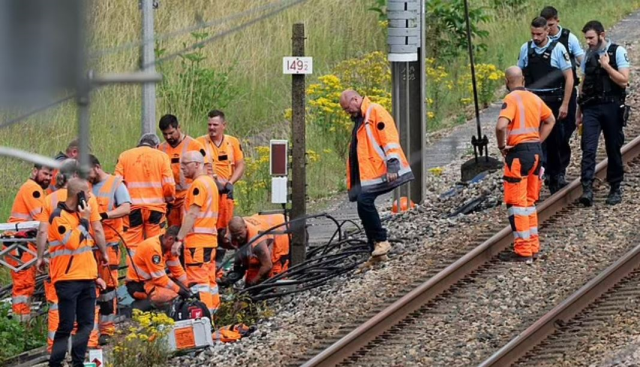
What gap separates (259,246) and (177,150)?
4.16 ft

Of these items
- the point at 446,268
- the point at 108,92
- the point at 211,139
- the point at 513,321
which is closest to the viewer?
the point at 513,321

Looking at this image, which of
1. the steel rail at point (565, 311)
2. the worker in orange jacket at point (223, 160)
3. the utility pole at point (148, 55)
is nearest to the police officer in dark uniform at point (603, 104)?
the steel rail at point (565, 311)

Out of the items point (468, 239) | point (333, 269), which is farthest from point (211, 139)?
point (468, 239)

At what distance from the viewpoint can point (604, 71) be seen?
12.1 meters

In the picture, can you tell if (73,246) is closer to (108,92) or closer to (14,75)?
(14,75)

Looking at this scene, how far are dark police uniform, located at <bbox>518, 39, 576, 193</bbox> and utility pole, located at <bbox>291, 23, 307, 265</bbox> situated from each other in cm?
212

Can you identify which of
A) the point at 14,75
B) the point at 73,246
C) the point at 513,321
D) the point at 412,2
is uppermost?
the point at 412,2

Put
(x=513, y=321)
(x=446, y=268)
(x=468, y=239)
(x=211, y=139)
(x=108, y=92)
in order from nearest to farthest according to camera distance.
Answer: (x=513, y=321) < (x=446, y=268) < (x=468, y=239) < (x=211, y=139) < (x=108, y=92)

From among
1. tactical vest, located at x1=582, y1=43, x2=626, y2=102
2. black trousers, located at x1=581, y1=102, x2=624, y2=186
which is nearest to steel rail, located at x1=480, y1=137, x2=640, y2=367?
black trousers, located at x1=581, y1=102, x2=624, y2=186

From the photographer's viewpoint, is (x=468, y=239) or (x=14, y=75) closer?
(x=14, y=75)

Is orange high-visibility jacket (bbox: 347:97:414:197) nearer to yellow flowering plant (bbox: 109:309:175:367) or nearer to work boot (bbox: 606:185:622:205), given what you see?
work boot (bbox: 606:185:622:205)

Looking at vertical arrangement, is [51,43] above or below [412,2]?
below

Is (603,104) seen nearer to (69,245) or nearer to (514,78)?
(514,78)

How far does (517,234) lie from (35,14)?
8.69 metres
